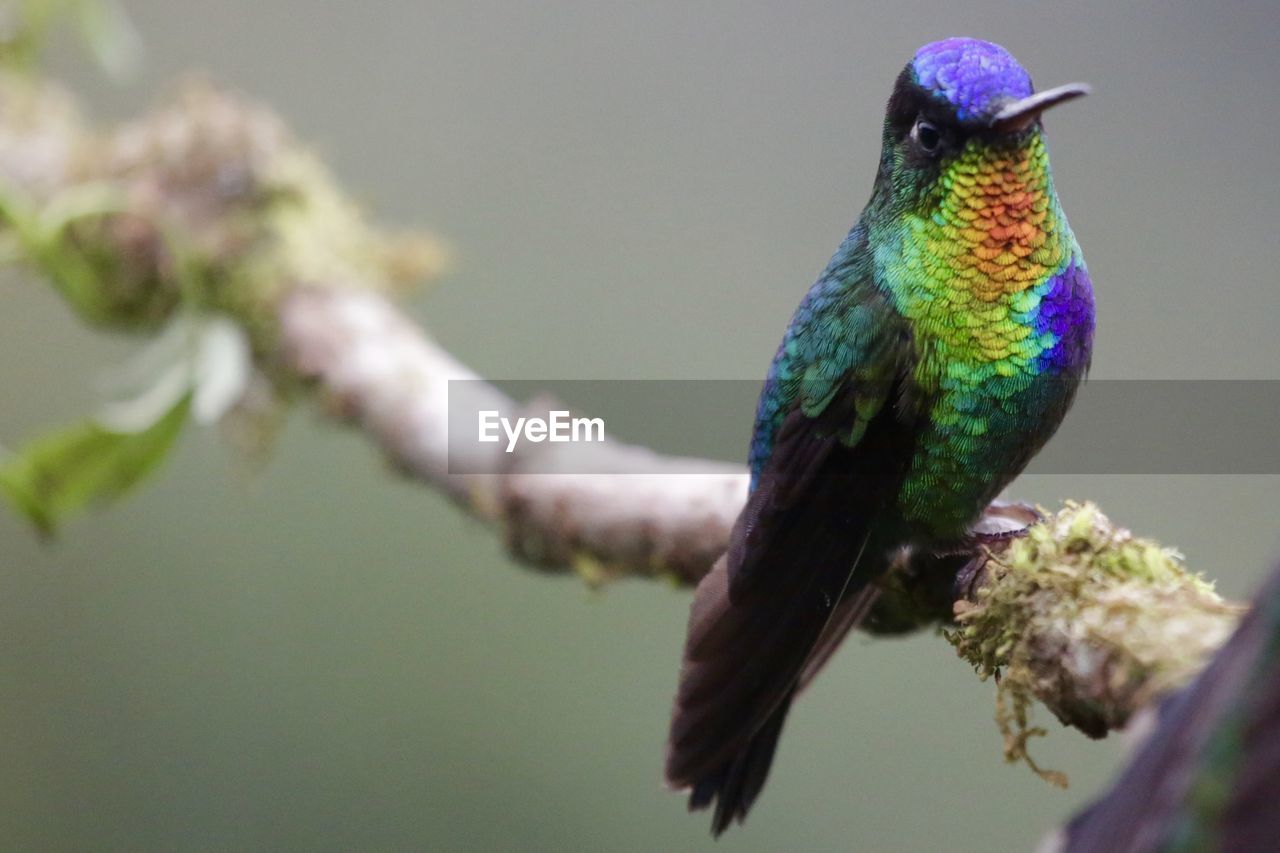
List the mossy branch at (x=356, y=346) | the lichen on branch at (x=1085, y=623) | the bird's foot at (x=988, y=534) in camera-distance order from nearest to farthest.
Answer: the lichen on branch at (x=1085, y=623) < the mossy branch at (x=356, y=346) < the bird's foot at (x=988, y=534)

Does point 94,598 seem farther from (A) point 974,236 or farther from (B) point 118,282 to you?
(A) point 974,236

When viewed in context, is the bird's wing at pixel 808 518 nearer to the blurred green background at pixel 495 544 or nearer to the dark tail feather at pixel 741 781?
the dark tail feather at pixel 741 781

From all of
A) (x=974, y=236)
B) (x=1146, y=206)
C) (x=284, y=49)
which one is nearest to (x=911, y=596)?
(x=974, y=236)

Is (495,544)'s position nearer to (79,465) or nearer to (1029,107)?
(79,465)

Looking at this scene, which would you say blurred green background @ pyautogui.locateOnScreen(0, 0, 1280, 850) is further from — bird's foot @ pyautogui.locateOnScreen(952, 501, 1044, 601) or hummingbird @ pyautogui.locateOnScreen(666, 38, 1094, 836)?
hummingbird @ pyautogui.locateOnScreen(666, 38, 1094, 836)

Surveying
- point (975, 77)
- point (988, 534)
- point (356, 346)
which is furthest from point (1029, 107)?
point (356, 346)

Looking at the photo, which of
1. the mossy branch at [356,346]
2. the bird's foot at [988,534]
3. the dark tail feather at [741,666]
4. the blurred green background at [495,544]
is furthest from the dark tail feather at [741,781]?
the blurred green background at [495,544]
